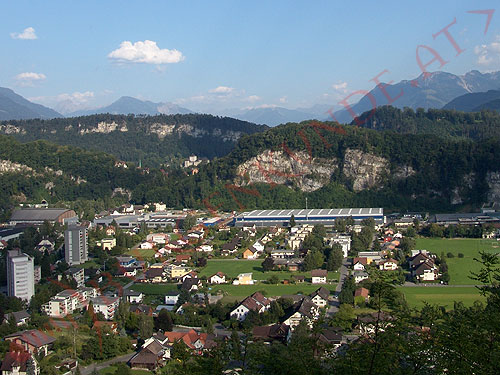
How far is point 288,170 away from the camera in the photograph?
25078 millimetres

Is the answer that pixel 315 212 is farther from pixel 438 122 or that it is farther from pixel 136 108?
pixel 136 108

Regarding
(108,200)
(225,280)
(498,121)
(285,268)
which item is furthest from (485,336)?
(498,121)

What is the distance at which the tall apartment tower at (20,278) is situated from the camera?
11109 millimetres

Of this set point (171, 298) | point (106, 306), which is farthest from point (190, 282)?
point (106, 306)

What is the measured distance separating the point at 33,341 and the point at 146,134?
34.2 metres

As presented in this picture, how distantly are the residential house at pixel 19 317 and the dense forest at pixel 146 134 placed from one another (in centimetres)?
2892

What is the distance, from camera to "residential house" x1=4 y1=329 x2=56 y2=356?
27.5 ft

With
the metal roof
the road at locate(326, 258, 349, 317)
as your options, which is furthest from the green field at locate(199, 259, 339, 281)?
the metal roof

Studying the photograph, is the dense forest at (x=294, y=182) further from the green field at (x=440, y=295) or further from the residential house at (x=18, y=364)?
the residential house at (x=18, y=364)

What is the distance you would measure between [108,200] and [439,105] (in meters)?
30.4

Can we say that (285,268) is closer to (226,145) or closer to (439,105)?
(226,145)

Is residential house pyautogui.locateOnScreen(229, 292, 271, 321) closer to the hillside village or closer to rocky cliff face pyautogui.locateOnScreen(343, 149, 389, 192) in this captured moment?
the hillside village

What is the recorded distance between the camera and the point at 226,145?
41.1 meters

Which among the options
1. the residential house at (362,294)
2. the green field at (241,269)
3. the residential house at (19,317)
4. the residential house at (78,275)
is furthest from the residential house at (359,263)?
the residential house at (19,317)
